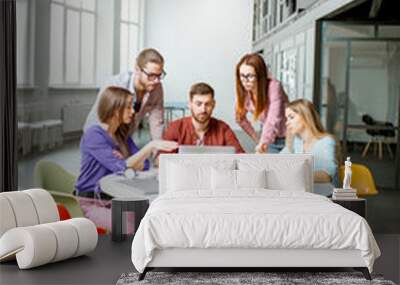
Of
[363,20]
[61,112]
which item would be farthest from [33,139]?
[363,20]

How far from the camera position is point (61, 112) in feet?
27.9

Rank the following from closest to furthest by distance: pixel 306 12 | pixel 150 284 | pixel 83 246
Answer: pixel 150 284, pixel 83 246, pixel 306 12

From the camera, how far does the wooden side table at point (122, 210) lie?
7.66 m

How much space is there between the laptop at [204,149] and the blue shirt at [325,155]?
781 millimetres

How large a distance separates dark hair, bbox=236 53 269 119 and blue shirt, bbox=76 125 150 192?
4.96 ft

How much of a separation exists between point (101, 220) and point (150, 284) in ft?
9.09

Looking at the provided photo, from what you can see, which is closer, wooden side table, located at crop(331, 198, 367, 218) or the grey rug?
the grey rug

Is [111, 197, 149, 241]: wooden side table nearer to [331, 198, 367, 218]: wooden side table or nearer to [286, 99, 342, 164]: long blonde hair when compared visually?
[286, 99, 342, 164]: long blonde hair

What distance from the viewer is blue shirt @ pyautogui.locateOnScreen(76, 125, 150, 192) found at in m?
8.52

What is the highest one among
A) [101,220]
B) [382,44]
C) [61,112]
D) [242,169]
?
[382,44]

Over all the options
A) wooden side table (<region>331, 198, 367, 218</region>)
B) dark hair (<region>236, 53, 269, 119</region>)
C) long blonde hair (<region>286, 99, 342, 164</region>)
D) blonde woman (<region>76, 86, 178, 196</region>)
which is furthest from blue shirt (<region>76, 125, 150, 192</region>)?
wooden side table (<region>331, 198, 367, 218</region>)

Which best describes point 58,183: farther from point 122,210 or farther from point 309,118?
point 309,118

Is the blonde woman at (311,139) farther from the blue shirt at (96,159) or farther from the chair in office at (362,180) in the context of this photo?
the blue shirt at (96,159)

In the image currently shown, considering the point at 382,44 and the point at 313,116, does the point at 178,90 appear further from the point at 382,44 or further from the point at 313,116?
the point at 382,44
